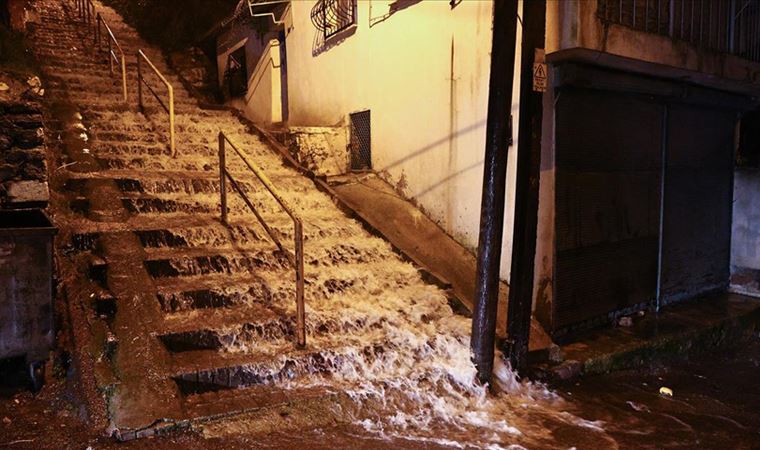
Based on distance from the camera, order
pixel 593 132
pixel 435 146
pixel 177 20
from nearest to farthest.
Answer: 1. pixel 593 132
2. pixel 435 146
3. pixel 177 20

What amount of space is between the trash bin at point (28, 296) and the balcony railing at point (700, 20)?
663 centimetres

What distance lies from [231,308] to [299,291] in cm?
104

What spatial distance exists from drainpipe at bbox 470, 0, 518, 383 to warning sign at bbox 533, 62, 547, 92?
1.08 feet

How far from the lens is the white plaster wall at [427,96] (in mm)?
7832

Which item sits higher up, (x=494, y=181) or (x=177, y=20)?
(x=177, y=20)

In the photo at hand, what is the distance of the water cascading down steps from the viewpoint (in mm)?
4863

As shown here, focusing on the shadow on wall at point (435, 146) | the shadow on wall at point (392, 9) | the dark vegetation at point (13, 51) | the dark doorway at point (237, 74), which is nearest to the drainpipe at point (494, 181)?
the shadow on wall at point (435, 146)

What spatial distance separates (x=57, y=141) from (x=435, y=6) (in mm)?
6674

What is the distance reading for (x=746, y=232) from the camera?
1012 cm

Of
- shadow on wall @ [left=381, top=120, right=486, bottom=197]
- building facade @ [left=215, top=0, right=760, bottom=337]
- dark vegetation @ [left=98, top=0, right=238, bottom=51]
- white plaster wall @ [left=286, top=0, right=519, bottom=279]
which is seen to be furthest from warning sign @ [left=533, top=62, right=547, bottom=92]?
dark vegetation @ [left=98, top=0, right=238, bottom=51]

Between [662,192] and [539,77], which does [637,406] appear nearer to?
[539,77]

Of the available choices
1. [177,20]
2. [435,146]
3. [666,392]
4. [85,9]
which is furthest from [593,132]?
[85,9]

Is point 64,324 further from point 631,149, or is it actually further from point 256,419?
point 631,149

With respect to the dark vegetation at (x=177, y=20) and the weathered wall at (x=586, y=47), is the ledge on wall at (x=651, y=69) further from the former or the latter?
the dark vegetation at (x=177, y=20)
